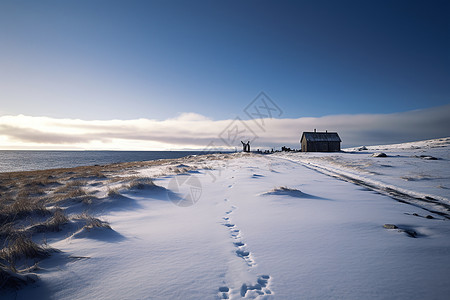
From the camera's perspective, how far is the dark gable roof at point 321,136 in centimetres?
4741

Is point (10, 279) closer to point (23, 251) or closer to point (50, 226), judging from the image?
point (23, 251)

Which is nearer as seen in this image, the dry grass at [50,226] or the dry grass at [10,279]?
the dry grass at [10,279]

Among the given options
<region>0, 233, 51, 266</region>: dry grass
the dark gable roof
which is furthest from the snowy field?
the dark gable roof

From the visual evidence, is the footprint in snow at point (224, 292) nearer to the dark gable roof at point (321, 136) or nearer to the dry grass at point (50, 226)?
the dry grass at point (50, 226)

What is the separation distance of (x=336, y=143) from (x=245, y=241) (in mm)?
51858

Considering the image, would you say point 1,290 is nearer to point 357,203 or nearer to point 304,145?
point 357,203

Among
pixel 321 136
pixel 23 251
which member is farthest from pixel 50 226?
pixel 321 136

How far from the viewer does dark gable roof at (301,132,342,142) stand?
4741 centimetres

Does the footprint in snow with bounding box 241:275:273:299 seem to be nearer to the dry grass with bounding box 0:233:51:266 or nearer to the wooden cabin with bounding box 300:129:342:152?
the dry grass with bounding box 0:233:51:266

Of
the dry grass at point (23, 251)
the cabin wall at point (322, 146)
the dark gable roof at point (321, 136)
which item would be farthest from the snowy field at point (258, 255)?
the dark gable roof at point (321, 136)

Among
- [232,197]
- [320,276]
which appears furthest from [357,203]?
[320,276]

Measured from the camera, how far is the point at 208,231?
4156mm

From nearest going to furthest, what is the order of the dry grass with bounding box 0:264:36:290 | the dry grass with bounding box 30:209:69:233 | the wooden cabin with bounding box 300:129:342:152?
the dry grass with bounding box 0:264:36:290 → the dry grass with bounding box 30:209:69:233 → the wooden cabin with bounding box 300:129:342:152

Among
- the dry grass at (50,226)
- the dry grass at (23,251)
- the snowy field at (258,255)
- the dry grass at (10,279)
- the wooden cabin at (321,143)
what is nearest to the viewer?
the dry grass at (10,279)
